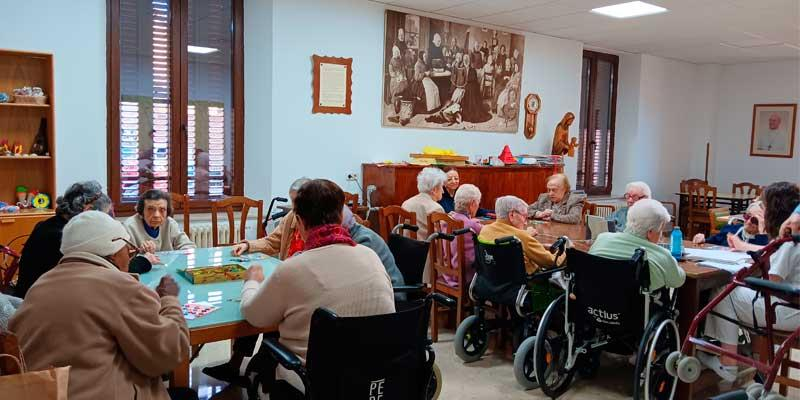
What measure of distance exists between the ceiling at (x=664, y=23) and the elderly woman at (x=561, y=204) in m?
1.77

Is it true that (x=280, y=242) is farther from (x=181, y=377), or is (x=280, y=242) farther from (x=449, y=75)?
(x=449, y=75)

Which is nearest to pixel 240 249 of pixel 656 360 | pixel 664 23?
pixel 656 360

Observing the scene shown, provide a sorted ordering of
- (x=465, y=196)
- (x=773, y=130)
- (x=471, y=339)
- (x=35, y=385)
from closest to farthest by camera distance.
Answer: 1. (x=35, y=385)
2. (x=471, y=339)
3. (x=465, y=196)
4. (x=773, y=130)

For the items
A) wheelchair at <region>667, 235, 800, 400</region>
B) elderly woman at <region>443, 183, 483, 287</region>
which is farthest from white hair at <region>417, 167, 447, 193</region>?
wheelchair at <region>667, 235, 800, 400</region>

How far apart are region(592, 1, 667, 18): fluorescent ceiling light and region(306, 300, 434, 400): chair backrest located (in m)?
4.90

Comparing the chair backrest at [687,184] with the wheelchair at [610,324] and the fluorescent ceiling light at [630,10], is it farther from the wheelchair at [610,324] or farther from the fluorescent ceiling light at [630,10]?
the wheelchair at [610,324]

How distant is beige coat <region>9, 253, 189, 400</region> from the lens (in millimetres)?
1619

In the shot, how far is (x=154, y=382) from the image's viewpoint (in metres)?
1.86

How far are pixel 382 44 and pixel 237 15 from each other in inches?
55.3

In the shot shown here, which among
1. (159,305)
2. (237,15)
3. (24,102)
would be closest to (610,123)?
(237,15)

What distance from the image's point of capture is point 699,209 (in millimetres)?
8492

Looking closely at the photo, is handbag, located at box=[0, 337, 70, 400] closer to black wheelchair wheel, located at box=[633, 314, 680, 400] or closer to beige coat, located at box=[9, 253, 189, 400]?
beige coat, located at box=[9, 253, 189, 400]

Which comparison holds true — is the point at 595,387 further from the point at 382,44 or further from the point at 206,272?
the point at 382,44

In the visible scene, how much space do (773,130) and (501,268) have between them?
7755 millimetres
